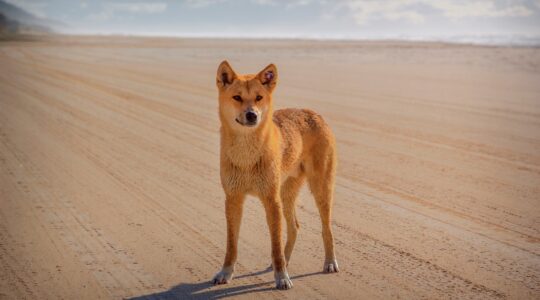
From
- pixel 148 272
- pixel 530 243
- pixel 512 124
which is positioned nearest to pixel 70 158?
pixel 148 272

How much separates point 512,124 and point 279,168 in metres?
8.95

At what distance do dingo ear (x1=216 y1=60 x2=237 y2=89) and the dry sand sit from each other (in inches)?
67.5

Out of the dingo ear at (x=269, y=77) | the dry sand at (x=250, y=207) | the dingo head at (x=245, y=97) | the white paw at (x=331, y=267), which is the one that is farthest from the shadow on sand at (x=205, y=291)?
the dingo ear at (x=269, y=77)

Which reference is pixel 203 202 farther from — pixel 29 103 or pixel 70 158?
pixel 29 103

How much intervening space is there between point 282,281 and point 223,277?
52 cm

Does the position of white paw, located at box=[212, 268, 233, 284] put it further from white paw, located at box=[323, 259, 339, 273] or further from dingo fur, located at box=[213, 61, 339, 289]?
white paw, located at box=[323, 259, 339, 273]

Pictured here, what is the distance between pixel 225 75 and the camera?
4809 mm

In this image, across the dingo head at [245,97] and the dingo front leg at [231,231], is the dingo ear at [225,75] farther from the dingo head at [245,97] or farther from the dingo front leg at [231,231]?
the dingo front leg at [231,231]

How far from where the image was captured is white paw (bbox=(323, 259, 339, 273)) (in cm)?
515

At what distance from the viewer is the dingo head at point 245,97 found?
461 cm

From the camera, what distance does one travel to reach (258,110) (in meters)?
4.63

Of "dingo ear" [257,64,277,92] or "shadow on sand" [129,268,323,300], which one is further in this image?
"dingo ear" [257,64,277,92]

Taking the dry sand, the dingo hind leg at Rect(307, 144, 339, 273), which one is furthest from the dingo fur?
the dry sand

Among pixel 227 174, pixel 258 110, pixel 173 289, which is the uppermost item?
pixel 258 110
